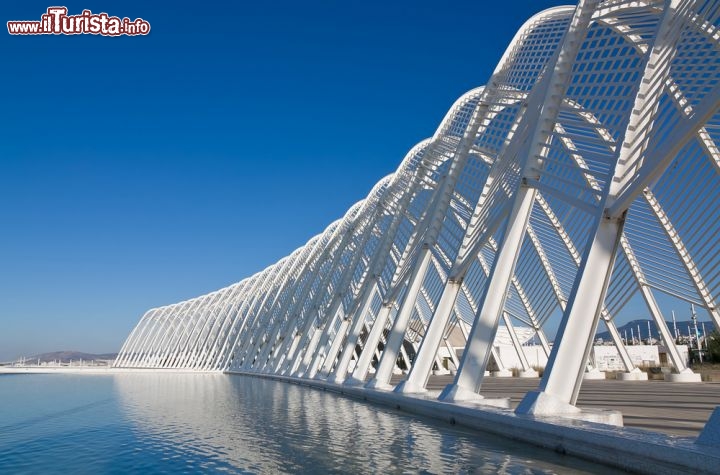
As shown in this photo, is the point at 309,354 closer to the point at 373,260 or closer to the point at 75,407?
the point at 373,260

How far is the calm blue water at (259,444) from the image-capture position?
276 inches

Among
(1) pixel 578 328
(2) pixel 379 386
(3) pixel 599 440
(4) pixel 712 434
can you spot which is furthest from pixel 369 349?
(4) pixel 712 434

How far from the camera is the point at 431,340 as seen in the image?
47.8 feet

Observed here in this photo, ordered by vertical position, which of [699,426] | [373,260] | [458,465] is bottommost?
[458,465]

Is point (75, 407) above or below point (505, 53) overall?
below

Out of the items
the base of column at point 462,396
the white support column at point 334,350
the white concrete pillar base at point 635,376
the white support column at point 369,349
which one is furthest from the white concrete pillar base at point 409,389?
the white concrete pillar base at point 635,376

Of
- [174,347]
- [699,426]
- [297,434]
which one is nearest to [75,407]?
[297,434]

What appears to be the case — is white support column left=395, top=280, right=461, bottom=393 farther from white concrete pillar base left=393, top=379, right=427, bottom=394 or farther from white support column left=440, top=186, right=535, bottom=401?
white support column left=440, top=186, right=535, bottom=401

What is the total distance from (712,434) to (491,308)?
19.2 ft

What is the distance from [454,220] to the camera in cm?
2155

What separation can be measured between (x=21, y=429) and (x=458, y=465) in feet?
31.3

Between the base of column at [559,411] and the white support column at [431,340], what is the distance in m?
5.99

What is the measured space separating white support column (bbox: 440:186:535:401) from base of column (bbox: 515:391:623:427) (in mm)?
2605

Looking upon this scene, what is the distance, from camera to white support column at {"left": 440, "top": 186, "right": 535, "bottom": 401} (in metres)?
11.1
